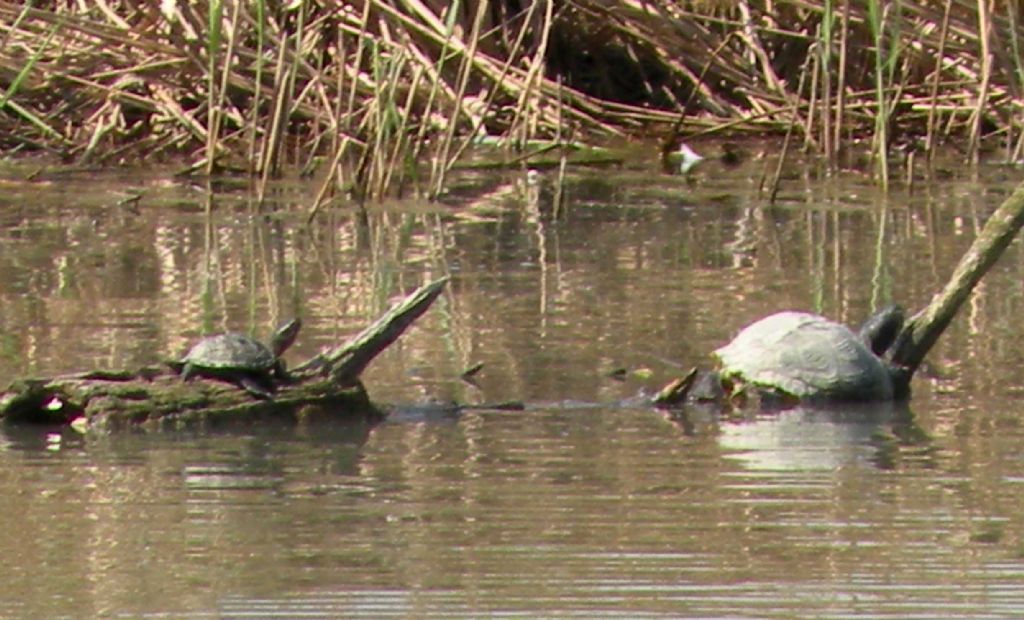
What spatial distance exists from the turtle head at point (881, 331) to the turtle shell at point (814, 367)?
0.44 feet

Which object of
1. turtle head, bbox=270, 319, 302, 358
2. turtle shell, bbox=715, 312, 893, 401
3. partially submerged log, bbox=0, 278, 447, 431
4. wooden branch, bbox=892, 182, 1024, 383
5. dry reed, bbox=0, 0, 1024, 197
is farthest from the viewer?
dry reed, bbox=0, 0, 1024, 197

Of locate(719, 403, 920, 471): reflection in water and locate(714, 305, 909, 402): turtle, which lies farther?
locate(714, 305, 909, 402): turtle

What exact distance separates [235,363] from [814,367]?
156cm

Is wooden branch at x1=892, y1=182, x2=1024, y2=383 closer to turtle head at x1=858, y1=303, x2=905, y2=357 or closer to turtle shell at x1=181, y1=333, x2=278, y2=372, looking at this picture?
turtle head at x1=858, y1=303, x2=905, y2=357

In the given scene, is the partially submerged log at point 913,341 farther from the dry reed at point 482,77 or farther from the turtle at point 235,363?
the dry reed at point 482,77

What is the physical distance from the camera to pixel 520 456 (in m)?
5.15

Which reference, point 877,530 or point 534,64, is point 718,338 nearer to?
→ point 877,530

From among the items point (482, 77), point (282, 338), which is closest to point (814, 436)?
point (282, 338)

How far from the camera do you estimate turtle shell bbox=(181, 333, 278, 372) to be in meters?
5.46

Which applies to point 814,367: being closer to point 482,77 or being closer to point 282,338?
point 282,338

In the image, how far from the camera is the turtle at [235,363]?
5469mm

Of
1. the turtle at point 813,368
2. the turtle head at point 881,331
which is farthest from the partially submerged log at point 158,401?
the turtle head at point 881,331

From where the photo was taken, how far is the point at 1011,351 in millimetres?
6695

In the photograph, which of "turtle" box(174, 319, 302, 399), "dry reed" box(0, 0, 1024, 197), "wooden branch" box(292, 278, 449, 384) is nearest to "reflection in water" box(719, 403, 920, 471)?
"wooden branch" box(292, 278, 449, 384)
